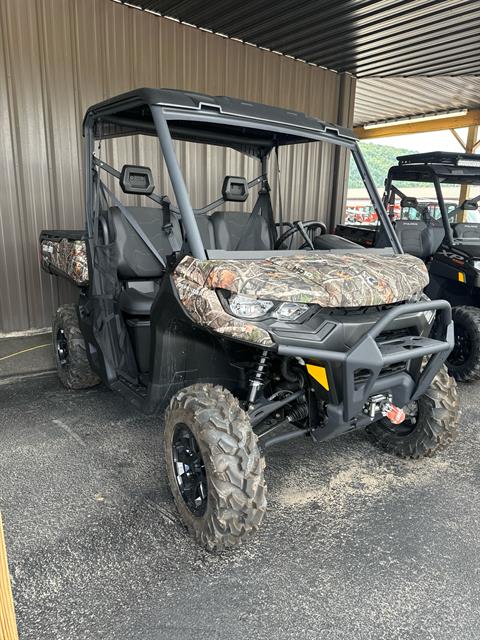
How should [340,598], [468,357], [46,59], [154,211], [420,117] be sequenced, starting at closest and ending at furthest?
[340,598]
[154,211]
[468,357]
[46,59]
[420,117]

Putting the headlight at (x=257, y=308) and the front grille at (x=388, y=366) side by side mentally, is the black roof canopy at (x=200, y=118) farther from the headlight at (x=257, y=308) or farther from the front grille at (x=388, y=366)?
the front grille at (x=388, y=366)

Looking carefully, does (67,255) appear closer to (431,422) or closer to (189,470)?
(189,470)

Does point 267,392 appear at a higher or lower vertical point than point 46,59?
lower

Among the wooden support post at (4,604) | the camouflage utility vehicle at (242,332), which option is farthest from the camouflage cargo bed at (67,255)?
the wooden support post at (4,604)

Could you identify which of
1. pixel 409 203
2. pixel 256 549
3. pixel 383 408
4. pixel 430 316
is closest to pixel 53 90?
pixel 409 203

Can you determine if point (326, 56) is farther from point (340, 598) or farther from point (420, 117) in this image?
point (420, 117)

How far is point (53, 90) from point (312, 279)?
464cm

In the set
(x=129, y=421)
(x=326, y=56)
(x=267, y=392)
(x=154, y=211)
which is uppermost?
(x=326, y=56)

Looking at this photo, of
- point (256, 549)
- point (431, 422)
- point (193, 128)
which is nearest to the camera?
point (256, 549)

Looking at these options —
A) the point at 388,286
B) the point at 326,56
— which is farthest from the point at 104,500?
the point at 326,56

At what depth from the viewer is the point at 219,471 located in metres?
2.02

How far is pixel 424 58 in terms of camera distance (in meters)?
7.70

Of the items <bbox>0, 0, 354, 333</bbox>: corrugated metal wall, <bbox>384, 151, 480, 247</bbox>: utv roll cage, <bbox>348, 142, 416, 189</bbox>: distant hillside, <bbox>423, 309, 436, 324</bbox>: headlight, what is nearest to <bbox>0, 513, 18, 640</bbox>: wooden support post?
<bbox>423, 309, 436, 324</bbox>: headlight

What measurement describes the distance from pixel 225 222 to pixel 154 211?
0.61m
